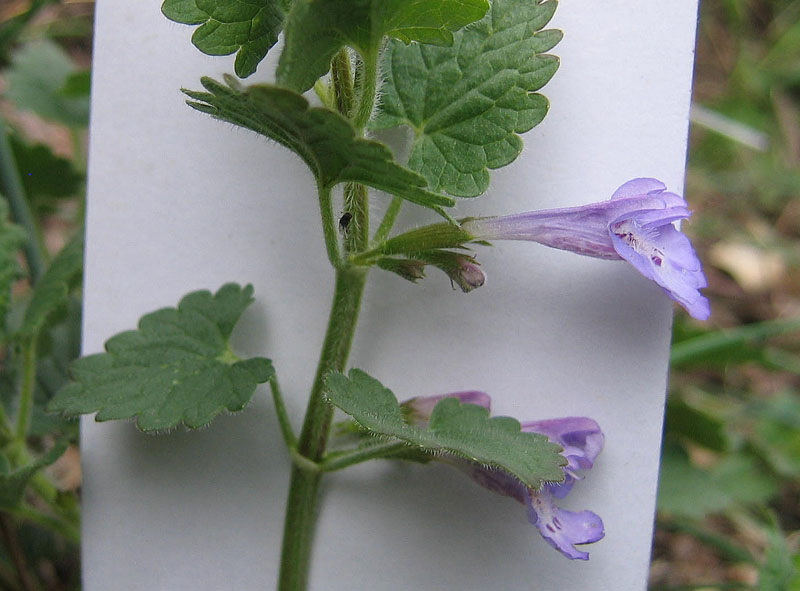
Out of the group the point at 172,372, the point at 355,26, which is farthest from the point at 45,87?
the point at 355,26

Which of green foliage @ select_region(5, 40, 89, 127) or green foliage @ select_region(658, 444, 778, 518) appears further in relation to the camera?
green foliage @ select_region(5, 40, 89, 127)

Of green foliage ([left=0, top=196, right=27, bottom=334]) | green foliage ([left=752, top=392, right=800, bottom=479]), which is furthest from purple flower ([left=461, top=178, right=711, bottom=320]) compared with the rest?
green foliage ([left=752, top=392, right=800, bottom=479])

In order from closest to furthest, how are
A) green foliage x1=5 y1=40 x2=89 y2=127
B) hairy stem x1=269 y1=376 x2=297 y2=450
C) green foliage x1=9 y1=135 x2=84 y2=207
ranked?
hairy stem x1=269 y1=376 x2=297 y2=450 < green foliage x1=9 y1=135 x2=84 y2=207 < green foliage x1=5 y1=40 x2=89 y2=127

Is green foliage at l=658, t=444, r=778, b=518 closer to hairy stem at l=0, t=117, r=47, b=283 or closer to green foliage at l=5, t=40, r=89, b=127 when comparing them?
hairy stem at l=0, t=117, r=47, b=283

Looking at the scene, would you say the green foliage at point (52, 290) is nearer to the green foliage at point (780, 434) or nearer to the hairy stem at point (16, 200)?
the hairy stem at point (16, 200)

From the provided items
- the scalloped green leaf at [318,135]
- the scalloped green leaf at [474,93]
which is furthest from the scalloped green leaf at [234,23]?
the scalloped green leaf at [474,93]

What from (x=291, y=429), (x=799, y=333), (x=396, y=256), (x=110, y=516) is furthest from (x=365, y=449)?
(x=799, y=333)
